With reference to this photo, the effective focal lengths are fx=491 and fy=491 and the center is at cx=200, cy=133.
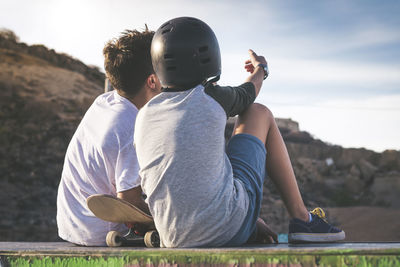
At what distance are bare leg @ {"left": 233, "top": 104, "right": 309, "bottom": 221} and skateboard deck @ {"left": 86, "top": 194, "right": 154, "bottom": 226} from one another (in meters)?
0.67

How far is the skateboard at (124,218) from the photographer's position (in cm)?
237

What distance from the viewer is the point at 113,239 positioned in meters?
2.52

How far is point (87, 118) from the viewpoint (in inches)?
112

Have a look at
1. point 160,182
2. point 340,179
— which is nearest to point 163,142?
point 160,182

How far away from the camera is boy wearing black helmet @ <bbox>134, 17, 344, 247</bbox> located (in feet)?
7.29

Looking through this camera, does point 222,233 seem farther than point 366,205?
No

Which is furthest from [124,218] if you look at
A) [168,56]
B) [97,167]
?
[168,56]

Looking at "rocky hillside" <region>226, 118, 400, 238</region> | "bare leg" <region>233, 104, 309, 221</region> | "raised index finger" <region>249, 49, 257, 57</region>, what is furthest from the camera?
"rocky hillside" <region>226, 118, 400, 238</region>

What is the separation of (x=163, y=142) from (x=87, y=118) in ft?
2.54

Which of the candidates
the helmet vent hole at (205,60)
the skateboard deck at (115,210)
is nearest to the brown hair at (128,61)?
the helmet vent hole at (205,60)

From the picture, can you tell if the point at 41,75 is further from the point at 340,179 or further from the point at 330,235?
the point at 330,235

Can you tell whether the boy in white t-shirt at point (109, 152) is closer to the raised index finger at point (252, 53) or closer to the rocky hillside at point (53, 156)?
the raised index finger at point (252, 53)

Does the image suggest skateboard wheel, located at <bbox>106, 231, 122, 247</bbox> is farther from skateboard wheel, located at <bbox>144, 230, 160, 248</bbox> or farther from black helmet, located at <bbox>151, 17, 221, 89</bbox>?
black helmet, located at <bbox>151, 17, 221, 89</bbox>

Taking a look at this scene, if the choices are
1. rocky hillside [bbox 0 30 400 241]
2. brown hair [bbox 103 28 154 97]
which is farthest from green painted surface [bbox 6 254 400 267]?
rocky hillside [bbox 0 30 400 241]
